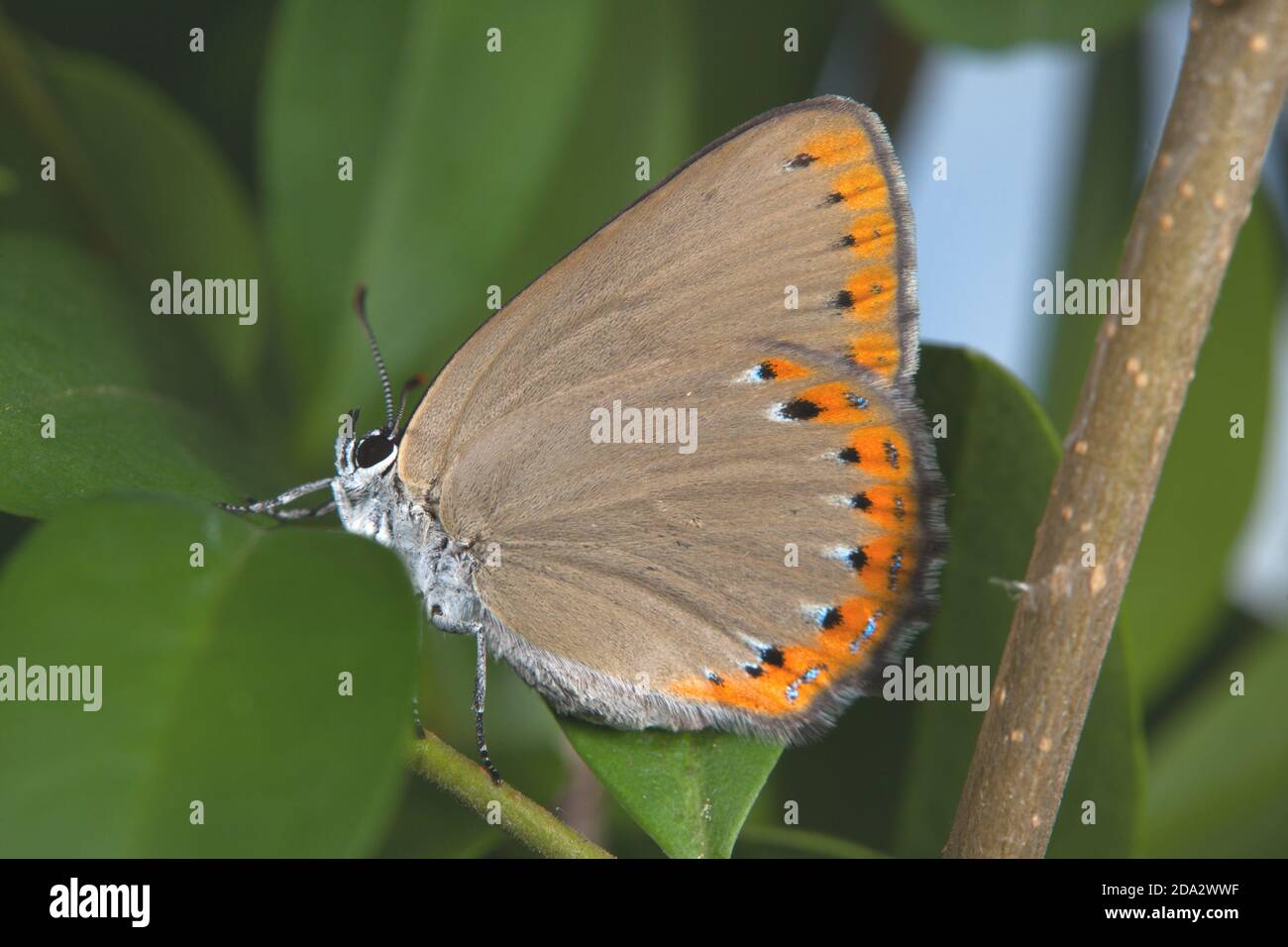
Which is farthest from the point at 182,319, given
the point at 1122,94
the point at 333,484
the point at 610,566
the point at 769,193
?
the point at 1122,94

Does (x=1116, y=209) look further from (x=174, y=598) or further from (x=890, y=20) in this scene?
(x=174, y=598)
